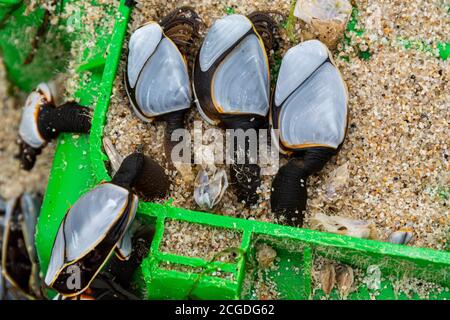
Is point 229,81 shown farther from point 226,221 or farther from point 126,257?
point 126,257

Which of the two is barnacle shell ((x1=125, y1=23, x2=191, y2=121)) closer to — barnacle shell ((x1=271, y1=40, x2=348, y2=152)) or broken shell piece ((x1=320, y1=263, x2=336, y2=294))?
barnacle shell ((x1=271, y1=40, x2=348, y2=152))

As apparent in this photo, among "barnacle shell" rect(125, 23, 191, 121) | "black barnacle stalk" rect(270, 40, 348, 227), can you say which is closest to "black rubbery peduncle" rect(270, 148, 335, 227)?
"black barnacle stalk" rect(270, 40, 348, 227)

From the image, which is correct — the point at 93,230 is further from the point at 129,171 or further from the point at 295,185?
the point at 295,185

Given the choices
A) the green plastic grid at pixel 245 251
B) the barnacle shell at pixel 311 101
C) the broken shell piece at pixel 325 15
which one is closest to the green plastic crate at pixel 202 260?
the green plastic grid at pixel 245 251

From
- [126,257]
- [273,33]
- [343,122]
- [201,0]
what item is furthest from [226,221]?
[201,0]
